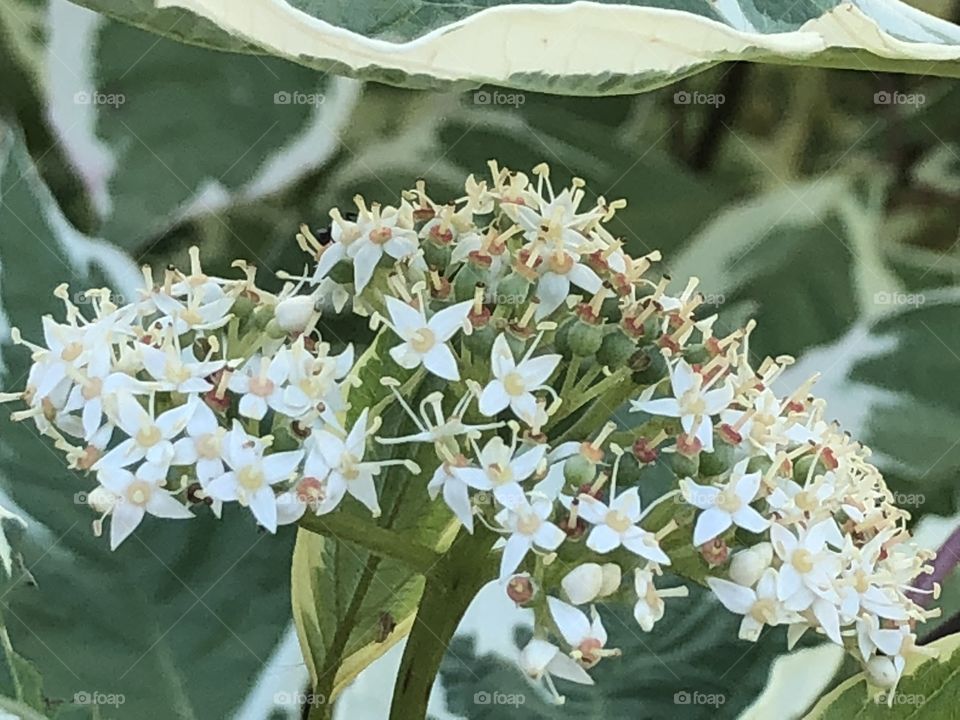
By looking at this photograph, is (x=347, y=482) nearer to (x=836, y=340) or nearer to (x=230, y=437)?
(x=230, y=437)

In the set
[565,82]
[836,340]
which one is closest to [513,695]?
[836,340]

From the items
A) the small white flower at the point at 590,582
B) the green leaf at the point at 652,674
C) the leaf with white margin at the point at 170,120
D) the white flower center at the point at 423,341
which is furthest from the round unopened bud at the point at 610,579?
the leaf with white margin at the point at 170,120

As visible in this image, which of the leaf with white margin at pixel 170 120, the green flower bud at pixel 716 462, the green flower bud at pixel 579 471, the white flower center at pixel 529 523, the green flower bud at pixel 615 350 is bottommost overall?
the white flower center at pixel 529 523

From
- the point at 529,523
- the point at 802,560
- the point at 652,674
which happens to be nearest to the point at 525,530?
the point at 529,523

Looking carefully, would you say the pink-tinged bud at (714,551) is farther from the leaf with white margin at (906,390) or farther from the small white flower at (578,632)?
the leaf with white margin at (906,390)

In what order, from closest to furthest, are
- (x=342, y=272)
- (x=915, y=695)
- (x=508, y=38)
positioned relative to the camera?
(x=508, y=38)
(x=342, y=272)
(x=915, y=695)

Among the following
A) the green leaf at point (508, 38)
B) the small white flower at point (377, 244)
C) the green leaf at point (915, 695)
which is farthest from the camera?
the green leaf at point (915, 695)

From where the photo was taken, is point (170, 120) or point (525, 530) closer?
point (525, 530)

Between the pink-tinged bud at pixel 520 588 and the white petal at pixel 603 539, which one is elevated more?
the white petal at pixel 603 539

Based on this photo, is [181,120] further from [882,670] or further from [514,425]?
[882,670]
